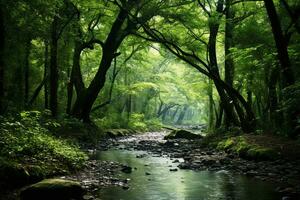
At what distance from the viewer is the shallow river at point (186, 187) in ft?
29.6

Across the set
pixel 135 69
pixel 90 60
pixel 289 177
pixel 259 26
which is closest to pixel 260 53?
pixel 259 26

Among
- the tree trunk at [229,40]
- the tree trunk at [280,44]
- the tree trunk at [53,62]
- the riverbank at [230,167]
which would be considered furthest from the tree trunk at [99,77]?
the tree trunk at [280,44]

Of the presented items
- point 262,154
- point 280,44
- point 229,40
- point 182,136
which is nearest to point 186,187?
point 262,154

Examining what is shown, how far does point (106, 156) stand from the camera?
16.4 meters

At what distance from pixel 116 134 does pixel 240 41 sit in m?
13.6

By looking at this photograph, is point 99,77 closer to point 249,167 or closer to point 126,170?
point 126,170

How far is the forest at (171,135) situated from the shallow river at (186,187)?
31mm

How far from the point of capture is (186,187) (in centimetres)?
1018

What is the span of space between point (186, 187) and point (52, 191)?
3.60 metres

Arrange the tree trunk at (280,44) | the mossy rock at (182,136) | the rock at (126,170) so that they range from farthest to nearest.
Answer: the mossy rock at (182,136) < the tree trunk at (280,44) < the rock at (126,170)

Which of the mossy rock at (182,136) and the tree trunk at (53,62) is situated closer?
the tree trunk at (53,62)

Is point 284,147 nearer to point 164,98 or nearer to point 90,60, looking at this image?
point 90,60

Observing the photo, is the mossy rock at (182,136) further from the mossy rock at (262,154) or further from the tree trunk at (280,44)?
the tree trunk at (280,44)

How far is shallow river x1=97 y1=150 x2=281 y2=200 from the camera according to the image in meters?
9.01
